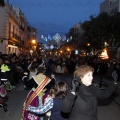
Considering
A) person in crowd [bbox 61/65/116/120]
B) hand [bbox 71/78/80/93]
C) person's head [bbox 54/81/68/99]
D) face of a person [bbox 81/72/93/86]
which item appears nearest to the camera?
hand [bbox 71/78/80/93]

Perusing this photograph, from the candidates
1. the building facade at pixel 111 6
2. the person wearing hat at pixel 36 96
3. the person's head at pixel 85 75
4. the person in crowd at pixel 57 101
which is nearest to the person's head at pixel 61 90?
Answer: the person in crowd at pixel 57 101

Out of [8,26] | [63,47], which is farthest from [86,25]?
[63,47]

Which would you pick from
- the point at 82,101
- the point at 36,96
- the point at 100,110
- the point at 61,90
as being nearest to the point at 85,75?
the point at 82,101

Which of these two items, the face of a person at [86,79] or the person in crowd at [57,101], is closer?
the face of a person at [86,79]

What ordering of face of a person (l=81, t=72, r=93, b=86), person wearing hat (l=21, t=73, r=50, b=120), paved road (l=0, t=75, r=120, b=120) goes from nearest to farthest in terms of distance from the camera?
1. face of a person (l=81, t=72, r=93, b=86)
2. person wearing hat (l=21, t=73, r=50, b=120)
3. paved road (l=0, t=75, r=120, b=120)

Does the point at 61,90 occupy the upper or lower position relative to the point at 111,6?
lower

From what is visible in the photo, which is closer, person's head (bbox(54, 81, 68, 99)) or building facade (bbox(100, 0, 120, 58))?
person's head (bbox(54, 81, 68, 99))

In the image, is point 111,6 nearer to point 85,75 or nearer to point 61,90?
point 61,90

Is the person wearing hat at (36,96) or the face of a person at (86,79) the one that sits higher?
the face of a person at (86,79)

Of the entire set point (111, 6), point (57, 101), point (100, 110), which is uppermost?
point (111, 6)

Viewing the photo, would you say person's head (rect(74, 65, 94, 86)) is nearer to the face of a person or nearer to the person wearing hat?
the face of a person

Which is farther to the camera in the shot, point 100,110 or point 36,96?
point 100,110

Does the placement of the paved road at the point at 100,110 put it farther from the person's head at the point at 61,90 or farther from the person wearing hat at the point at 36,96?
the person's head at the point at 61,90

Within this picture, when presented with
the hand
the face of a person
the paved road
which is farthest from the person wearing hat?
the paved road
